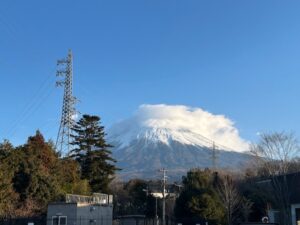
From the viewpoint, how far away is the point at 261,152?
141ft

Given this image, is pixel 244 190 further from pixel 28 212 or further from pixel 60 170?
pixel 28 212

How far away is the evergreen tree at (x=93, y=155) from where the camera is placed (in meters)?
65.9

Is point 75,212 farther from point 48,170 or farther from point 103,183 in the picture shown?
point 103,183

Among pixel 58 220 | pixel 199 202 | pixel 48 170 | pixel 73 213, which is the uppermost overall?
pixel 48 170

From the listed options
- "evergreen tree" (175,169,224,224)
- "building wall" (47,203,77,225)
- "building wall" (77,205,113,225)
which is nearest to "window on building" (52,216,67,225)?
"building wall" (47,203,77,225)

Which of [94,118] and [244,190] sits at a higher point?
[94,118]

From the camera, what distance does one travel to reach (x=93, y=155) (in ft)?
220

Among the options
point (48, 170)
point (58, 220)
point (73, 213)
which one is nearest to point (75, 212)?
point (73, 213)

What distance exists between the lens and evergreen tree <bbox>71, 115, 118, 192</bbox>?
65.9 metres

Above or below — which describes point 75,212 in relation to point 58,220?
above

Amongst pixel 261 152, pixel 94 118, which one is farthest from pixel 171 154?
pixel 261 152

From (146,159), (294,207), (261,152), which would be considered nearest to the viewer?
(294,207)

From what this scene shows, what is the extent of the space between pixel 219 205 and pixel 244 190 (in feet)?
15.0

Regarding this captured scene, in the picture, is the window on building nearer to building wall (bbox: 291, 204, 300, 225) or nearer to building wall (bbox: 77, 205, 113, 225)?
building wall (bbox: 77, 205, 113, 225)
